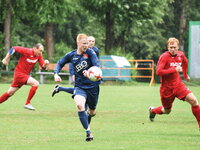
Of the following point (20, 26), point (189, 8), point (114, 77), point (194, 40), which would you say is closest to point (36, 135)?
point (194, 40)

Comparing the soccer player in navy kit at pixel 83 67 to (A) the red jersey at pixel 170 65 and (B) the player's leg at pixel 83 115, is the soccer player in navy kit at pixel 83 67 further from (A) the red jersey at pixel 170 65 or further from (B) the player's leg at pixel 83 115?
(A) the red jersey at pixel 170 65

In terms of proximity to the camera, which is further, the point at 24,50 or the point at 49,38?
the point at 49,38

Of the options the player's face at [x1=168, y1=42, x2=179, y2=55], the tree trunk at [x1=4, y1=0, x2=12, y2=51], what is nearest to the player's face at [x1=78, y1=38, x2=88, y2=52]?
the player's face at [x1=168, y1=42, x2=179, y2=55]

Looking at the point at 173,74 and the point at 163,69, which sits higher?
the point at 163,69

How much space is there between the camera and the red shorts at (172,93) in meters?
11.9

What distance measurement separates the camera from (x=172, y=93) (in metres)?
12.3

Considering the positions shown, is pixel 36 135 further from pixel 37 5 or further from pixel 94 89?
pixel 37 5

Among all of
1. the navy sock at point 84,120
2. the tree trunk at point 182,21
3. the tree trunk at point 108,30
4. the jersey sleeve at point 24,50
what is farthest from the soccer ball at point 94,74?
the tree trunk at point 182,21

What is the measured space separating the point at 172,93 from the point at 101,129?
159cm

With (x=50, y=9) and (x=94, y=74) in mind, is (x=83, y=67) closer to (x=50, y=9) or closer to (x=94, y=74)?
(x=94, y=74)

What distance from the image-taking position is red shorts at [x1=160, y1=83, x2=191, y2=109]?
11906 millimetres

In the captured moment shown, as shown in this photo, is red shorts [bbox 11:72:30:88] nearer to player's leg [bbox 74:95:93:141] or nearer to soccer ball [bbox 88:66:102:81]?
player's leg [bbox 74:95:93:141]

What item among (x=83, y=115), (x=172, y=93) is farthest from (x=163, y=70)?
(x=83, y=115)

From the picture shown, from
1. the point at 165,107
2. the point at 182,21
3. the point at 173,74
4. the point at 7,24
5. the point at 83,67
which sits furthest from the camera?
the point at 182,21
